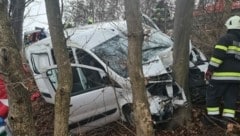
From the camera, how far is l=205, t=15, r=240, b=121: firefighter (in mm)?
6409

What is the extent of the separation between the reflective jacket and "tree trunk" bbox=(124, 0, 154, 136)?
1871 mm

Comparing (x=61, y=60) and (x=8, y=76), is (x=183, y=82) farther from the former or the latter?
(x=8, y=76)

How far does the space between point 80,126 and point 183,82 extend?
184cm

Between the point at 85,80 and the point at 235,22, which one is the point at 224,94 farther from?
the point at 85,80

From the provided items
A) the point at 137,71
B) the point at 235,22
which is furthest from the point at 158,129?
the point at 137,71

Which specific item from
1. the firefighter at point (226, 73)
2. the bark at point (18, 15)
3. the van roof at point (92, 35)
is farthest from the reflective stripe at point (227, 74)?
the bark at point (18, 15)

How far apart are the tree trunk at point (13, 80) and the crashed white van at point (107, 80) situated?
267 cm

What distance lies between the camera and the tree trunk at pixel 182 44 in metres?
Answer: 6.50

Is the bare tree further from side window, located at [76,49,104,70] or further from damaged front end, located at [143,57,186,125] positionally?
damaged front end, located at [143,57,186,125]

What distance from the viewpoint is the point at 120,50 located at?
7508mm

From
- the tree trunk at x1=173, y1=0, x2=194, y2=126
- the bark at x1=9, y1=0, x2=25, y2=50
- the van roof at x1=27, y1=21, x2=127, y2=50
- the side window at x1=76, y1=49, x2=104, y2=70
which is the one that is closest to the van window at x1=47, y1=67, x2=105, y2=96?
the side window at x1=76, y1=49, x2=104, y2=70

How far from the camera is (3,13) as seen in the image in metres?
4.30

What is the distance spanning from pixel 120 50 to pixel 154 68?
0.80 metres

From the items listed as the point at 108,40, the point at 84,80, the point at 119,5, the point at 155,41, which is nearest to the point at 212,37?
the point at 155,41
